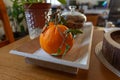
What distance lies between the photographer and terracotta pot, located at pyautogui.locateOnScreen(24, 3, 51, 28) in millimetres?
642

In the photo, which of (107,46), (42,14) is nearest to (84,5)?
(42,14)

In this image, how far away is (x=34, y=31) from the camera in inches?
27.7

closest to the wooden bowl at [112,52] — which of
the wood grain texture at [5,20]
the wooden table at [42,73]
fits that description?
the wooden table at [42,73]

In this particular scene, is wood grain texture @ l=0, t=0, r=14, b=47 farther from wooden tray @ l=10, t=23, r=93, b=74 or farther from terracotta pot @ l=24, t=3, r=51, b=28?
wooden tray @ l=10, t=23, r=93, b=74

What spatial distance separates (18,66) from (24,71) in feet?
0.14

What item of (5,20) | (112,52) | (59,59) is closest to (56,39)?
(59,59)

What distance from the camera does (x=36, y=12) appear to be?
66 centimetres

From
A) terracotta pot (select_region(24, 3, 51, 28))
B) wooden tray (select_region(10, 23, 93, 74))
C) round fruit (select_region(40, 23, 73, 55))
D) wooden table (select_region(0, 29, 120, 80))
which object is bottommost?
wooden table (select_region(0, 29, 120, 80))

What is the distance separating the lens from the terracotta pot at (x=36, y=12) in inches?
25.3

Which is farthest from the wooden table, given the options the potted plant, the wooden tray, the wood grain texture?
the wood grain texture

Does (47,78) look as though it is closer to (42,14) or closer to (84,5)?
(42,14)

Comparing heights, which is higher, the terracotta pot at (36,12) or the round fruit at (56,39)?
the terracotta pot at (36,12)

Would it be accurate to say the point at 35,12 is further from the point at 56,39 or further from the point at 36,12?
the point at 56,39

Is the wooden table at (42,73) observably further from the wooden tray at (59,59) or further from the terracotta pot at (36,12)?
the terracotta pot at (36,12)
